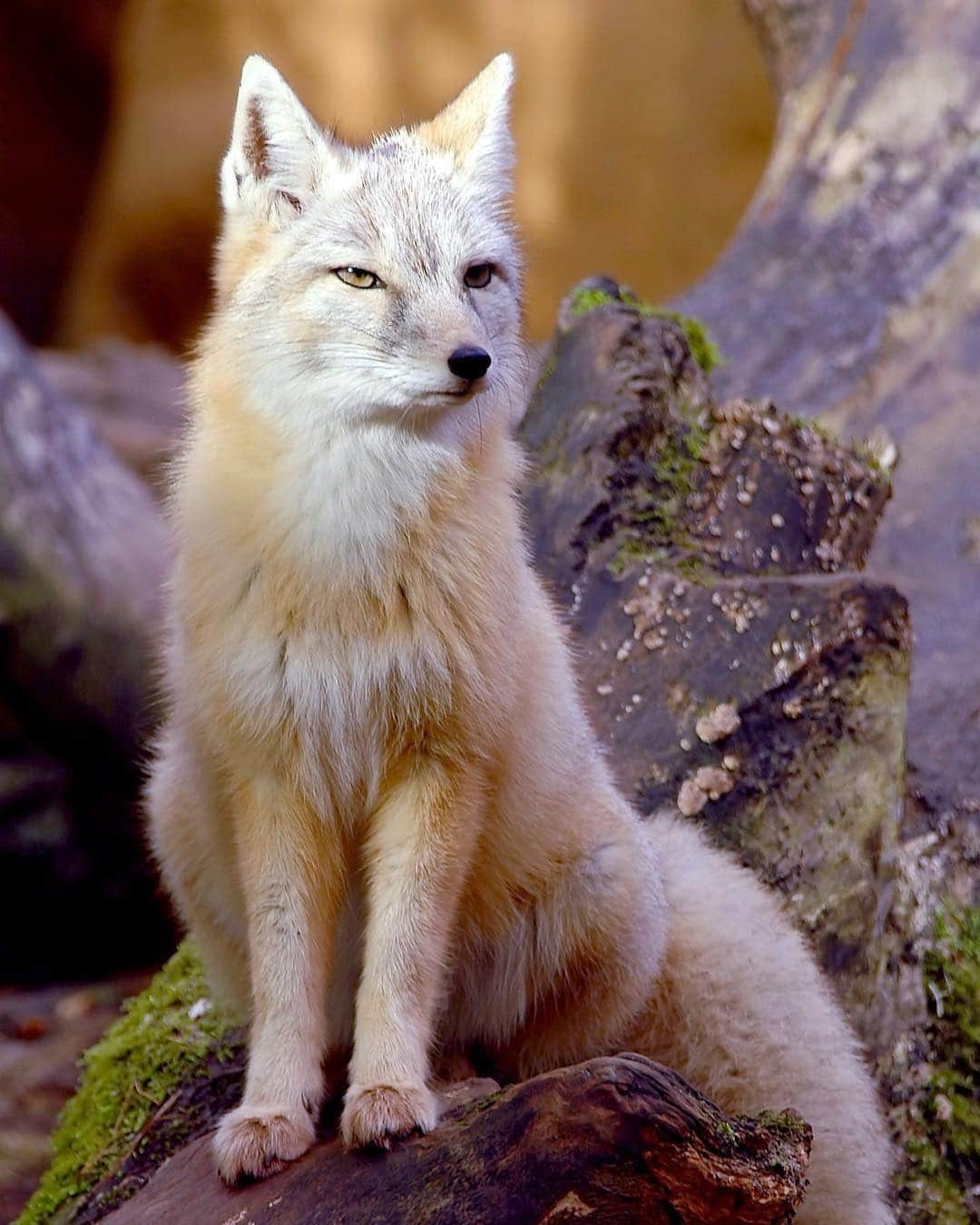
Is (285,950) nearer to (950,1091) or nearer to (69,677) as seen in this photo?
(950,1091)

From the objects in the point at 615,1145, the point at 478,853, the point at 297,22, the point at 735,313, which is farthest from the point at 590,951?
the point at 297,22

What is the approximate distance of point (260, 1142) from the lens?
115 inches

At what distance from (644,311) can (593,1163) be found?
343cm

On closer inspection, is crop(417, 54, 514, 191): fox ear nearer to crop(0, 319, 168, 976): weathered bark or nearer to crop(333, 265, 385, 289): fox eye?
crop(333, 265, 385, 289): fox eye

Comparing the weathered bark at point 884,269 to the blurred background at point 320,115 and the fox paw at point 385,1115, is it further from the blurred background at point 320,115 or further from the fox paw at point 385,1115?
the blurred background at point 320,115

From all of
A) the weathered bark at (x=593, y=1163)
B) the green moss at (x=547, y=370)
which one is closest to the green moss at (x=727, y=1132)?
the weathered bark at (x=593, y=1163)

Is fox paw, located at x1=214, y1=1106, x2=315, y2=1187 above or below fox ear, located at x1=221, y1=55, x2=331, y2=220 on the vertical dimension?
below

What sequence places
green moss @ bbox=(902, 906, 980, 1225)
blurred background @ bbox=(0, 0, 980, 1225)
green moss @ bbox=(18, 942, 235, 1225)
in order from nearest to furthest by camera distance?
green moss @ bbox=(18, 942, 235, 1225) < green moss @ bbox=(902, 906, 980, 1225) < blurred background @ bbox=(0, 0, 980, 1225)

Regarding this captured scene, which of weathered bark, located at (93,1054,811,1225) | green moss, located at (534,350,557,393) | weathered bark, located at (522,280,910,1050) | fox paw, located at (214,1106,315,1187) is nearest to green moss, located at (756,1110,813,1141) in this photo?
weathered bark, located at (93,1054,811,1225)

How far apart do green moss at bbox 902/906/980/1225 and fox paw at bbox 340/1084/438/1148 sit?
6.14ft

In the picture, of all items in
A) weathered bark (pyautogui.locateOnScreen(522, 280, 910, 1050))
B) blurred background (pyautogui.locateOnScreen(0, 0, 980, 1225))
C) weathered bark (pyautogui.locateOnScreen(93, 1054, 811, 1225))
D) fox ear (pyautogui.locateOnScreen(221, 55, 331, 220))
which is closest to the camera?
weathered bark (pyautogui.locateOnScreen(93, 1054, 811, 1225))

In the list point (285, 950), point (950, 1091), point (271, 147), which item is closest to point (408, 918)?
point (285, 950)

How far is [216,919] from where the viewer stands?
3576mm

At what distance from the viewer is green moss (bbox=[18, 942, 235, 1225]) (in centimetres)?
394
